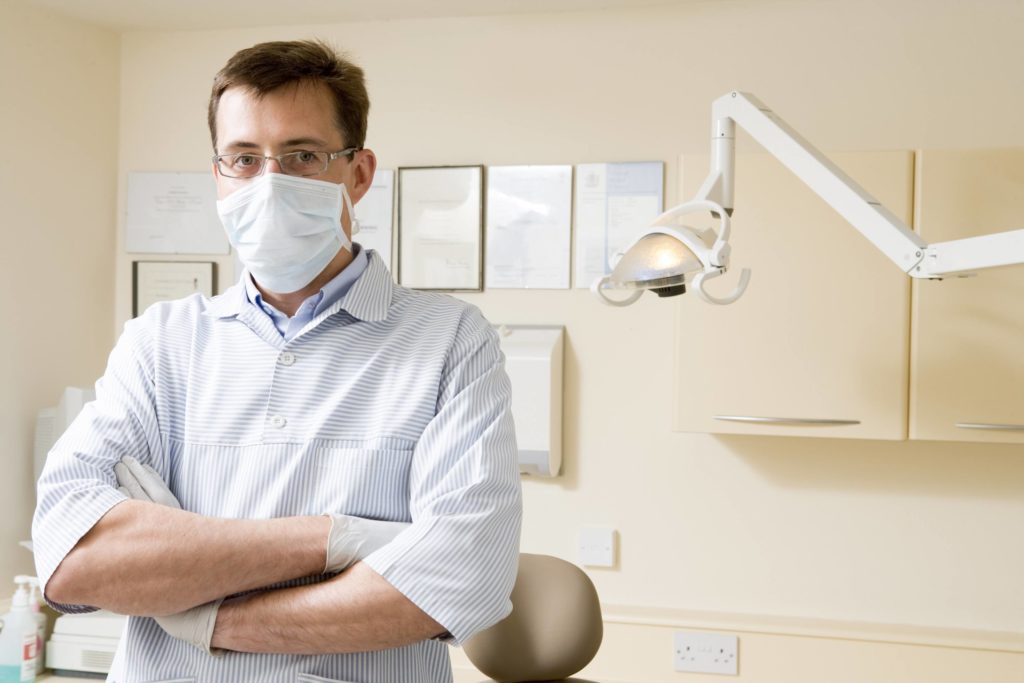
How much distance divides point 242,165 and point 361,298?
23cm

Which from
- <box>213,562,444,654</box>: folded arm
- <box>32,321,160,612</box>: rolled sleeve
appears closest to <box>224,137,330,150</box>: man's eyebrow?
<box>32,321,160,612</box>: rolled sleeve

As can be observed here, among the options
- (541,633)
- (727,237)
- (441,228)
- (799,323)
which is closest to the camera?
(541,633)

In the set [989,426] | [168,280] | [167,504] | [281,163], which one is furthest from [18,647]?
[989,426]

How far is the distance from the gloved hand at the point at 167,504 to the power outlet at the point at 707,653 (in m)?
1.57

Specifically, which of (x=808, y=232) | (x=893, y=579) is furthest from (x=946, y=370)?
(x=893, y=579)

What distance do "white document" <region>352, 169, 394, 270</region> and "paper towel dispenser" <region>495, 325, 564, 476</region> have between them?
48cm

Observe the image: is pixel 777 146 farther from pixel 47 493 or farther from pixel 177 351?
pixel 47 493

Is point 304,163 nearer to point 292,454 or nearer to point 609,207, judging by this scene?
point 292,454

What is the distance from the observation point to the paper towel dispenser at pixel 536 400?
254 centimetres

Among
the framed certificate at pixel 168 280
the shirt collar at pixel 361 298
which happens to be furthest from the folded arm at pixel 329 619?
the framed certificate at pixel 168 280

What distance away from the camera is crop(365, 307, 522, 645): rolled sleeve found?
44.2 inches

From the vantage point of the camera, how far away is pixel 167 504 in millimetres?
1220

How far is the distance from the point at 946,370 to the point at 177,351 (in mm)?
1623

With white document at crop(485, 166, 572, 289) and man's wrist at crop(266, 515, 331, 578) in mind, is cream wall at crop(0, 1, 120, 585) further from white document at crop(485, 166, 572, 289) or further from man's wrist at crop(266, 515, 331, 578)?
man's wrist at crop(266, 515, 331, 578)
